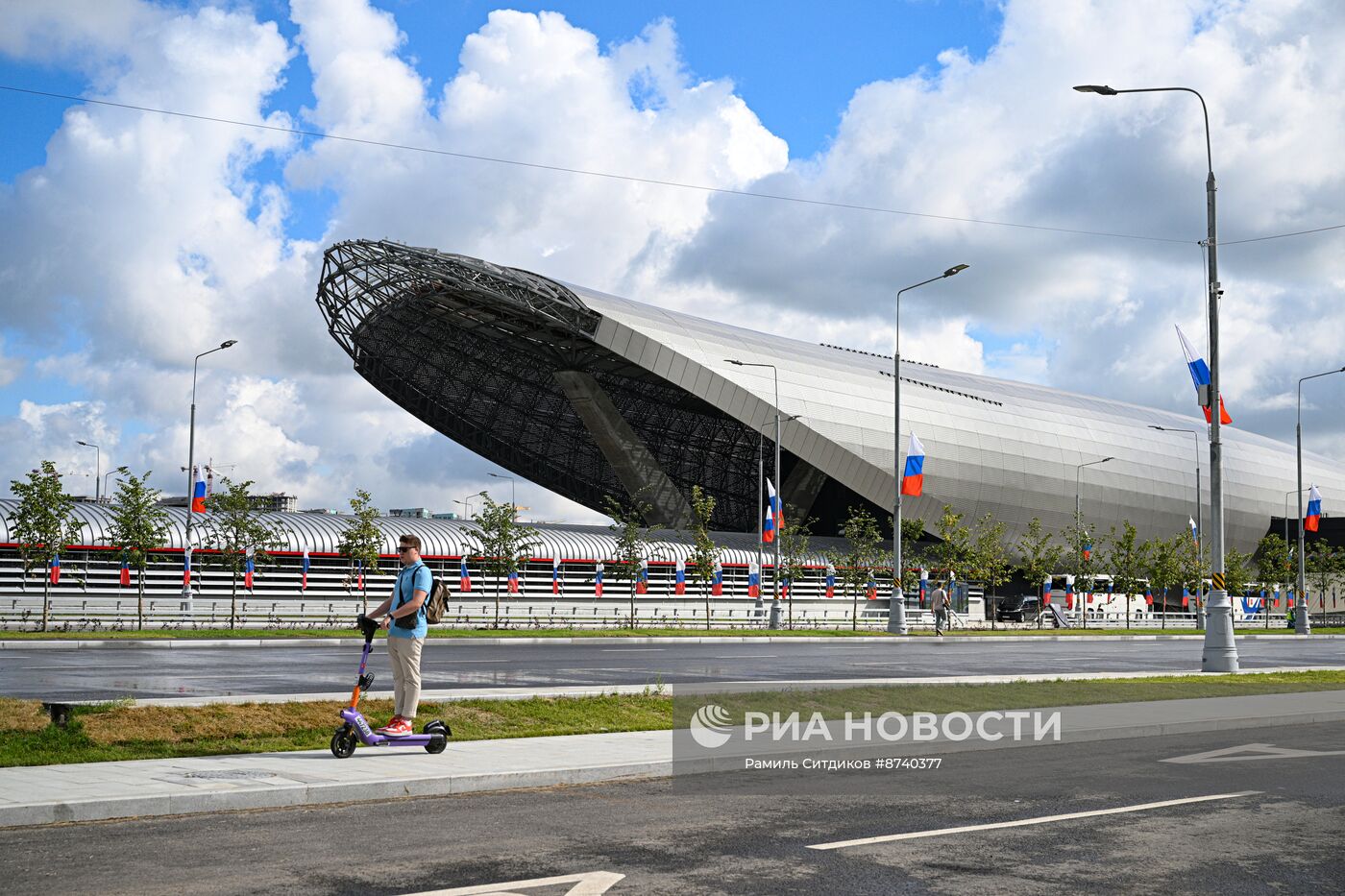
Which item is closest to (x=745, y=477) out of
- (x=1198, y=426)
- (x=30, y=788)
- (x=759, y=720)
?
(x=1198, y=426)

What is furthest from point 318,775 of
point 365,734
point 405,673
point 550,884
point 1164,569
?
Result: point 1164,569

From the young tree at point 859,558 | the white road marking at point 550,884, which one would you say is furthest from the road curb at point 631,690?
the young tree at point 859,558

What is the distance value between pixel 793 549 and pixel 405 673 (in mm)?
56903

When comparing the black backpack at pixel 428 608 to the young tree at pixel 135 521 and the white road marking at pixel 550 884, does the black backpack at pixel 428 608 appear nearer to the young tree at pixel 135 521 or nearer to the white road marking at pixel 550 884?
the white road marking at pixel 550 884

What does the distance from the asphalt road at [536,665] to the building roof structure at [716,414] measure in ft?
105

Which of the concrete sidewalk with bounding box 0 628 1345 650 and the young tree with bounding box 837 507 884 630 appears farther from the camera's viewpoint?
the young tree with bounding box 837 507 884 630

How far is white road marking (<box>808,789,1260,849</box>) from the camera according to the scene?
346 inches

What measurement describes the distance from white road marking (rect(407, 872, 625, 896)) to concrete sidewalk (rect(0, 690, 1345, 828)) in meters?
3.55

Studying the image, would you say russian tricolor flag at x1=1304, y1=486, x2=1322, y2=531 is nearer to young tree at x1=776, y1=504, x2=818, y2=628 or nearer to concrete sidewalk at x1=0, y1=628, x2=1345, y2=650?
concrete sidewalk at x1=0, y1=628, x2=1345, y2=650

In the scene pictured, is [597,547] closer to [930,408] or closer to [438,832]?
[930,408]

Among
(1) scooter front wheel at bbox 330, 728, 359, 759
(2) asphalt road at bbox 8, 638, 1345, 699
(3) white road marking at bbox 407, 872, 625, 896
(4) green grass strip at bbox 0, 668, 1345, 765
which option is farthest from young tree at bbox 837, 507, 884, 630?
(3) white road marking at bbox 407, 872, 625, 896

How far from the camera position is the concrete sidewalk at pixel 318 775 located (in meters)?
9.57

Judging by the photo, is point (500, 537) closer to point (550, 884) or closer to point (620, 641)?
point (620, 641)

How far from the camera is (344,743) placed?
39.6ft
